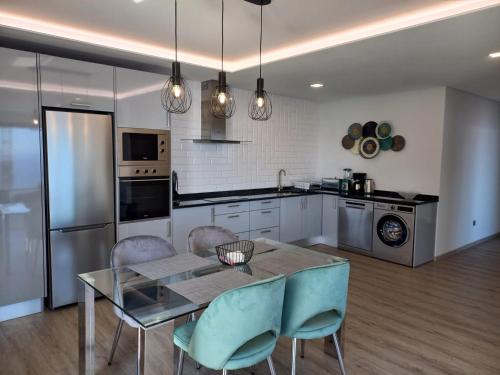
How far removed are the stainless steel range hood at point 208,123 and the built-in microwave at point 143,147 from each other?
2.78 ft

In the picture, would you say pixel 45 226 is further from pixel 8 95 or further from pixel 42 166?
pixel 8 95

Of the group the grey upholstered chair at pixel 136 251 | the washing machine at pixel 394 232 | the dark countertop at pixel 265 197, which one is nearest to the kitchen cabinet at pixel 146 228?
the dark countertop at pixel 265 197

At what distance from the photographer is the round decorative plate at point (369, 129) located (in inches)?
220

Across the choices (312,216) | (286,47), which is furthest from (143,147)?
(312,216)

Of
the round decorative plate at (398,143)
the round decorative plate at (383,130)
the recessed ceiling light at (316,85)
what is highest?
the recessed ceiling light at (316,85)

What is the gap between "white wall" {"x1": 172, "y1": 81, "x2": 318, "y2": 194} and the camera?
4727 mm

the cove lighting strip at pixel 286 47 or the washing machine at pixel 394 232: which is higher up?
the cove lighting strip at pixel 286 47

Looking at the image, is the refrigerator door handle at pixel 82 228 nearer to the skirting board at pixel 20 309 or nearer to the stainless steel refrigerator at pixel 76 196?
the stainless steel refrigerator at pixel 76 196

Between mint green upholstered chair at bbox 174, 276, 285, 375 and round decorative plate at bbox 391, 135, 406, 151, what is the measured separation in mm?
4175

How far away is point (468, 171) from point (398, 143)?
123cm

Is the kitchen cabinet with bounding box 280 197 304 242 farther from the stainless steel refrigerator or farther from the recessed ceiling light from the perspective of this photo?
the stainless steel refrigerator

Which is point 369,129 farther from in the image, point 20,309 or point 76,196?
point 20,309

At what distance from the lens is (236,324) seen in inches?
64.6

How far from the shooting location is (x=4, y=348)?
2.70 m
